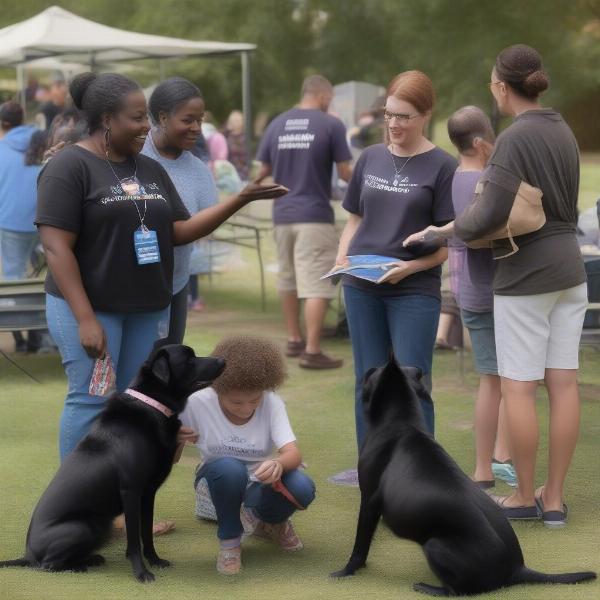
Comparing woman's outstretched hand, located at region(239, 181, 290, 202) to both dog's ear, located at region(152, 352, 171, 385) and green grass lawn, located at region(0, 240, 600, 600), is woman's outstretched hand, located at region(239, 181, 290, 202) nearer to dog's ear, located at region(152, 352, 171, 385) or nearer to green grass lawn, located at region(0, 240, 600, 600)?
dog's ear, located at region(152, 352, 171, 385)

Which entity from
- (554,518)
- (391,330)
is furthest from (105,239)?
(554,518)

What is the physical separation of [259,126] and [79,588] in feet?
97.2

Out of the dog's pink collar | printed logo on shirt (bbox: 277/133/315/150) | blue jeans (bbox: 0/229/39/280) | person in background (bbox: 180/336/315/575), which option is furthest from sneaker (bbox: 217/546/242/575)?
blue jeans (bbox: 0/229/39/280)

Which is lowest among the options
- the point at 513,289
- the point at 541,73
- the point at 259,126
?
the point at 259,126

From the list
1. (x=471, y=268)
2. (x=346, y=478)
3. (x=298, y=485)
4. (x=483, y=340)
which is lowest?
(x=346, y=478)

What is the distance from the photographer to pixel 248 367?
425 centimetres

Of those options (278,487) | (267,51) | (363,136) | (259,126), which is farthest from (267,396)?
(259,126)

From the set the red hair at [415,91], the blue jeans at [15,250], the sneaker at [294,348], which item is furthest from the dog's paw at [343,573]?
the blue jeans at [15,250]

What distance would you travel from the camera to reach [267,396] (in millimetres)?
4430

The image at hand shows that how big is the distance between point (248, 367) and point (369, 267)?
870 millimetres

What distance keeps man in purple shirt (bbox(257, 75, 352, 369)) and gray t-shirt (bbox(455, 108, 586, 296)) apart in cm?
399

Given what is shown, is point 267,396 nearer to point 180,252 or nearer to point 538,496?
point 180,252

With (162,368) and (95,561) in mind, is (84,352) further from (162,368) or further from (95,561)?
(95,561)

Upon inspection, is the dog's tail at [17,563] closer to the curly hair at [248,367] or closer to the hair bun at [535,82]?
the curly hair at [248,367]
